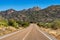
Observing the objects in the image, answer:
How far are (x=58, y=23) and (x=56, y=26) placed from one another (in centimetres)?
111

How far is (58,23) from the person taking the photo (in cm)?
6862

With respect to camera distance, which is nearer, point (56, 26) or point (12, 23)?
point (56, 26)

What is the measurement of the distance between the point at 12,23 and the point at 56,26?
1774 centimetres

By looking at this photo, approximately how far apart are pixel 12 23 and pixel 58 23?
18.3m

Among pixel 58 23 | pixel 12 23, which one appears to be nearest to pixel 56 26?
pixel 58 23

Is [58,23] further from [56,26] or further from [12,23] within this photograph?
[12,23]

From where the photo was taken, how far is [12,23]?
3113 inches

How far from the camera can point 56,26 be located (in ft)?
226

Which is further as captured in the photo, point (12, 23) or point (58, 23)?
point (12, 23)
